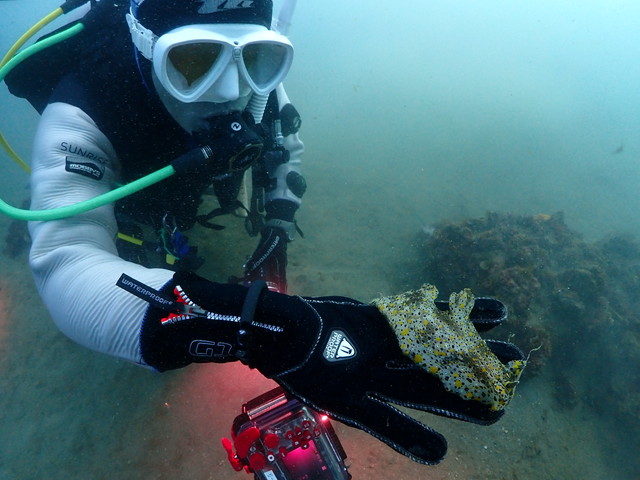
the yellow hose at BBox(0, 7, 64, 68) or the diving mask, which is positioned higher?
the diving mask

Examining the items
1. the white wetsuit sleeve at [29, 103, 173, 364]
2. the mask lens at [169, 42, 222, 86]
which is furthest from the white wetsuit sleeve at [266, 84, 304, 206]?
the white wetsuit sleeve at [29, 103, 173, 364]

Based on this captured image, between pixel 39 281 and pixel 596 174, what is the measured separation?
54.4 ft

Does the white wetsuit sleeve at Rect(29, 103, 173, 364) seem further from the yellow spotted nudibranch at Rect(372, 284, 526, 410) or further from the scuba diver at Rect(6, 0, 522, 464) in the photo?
the yellow spotted nudibranch at Rect(372, 284, 526, 410)

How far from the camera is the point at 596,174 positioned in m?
12.9

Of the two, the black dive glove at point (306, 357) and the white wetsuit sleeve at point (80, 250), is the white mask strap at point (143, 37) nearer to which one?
the white wetsuit sleeve at point (80, 250)

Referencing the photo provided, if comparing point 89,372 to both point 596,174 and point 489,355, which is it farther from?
point 596,174

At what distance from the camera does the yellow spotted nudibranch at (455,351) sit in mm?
1567

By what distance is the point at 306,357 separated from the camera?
1632mm

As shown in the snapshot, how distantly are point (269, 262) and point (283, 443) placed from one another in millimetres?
2176

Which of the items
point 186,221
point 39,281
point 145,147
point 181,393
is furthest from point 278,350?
point 186,221

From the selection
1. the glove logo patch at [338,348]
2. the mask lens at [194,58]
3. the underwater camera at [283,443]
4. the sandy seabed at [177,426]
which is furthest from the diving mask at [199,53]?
the sandy seabed at [177,426]

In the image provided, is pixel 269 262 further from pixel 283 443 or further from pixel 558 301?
pixel 558 301

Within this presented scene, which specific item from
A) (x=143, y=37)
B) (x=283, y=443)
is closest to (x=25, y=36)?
(x=143, y=37)

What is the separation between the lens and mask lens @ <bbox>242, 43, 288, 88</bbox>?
259 cm
